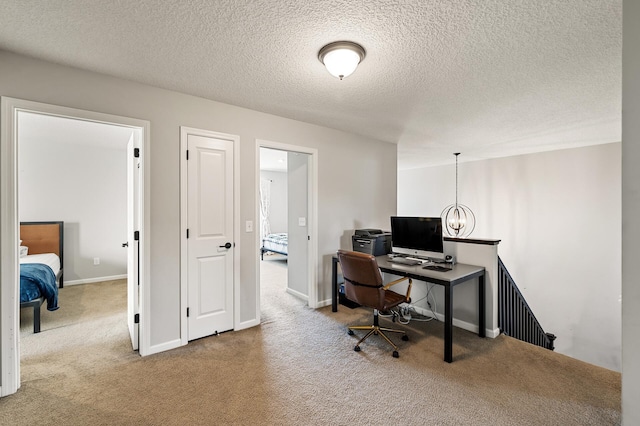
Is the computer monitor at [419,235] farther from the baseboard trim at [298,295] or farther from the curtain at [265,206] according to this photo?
the curtain at [265,206]

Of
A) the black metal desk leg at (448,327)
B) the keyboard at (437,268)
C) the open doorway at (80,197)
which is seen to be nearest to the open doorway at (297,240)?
the keyboard at (437,268)

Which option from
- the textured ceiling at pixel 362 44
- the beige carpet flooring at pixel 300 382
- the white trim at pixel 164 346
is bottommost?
the beige carpet flooring at pixel 300 382

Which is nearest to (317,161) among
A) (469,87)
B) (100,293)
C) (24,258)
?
(469,87)

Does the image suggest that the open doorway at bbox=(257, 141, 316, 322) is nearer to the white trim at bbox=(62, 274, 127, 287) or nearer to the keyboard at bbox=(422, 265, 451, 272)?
the keyboard at bbox=(422, 265, 451, 272)

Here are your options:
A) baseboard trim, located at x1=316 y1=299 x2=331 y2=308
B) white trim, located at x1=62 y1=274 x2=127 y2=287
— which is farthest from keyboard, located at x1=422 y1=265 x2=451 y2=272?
white trim, located at x1=62 y1=274 x2=127 y2=287

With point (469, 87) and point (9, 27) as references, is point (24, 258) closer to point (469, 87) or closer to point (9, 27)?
point (9, 27)

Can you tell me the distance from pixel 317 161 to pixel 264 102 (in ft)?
3.52

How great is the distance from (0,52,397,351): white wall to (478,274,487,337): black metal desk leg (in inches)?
71.1

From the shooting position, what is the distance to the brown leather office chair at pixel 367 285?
2.62 metres

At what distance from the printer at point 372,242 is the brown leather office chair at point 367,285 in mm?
808

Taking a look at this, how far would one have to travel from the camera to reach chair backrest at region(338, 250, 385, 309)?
2621 millimetres

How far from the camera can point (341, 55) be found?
195 centimetres

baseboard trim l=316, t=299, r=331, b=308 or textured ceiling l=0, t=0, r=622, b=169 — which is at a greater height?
textured ceiling l=0, t=0, r=622, b=169

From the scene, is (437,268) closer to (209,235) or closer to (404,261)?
(404,261)
